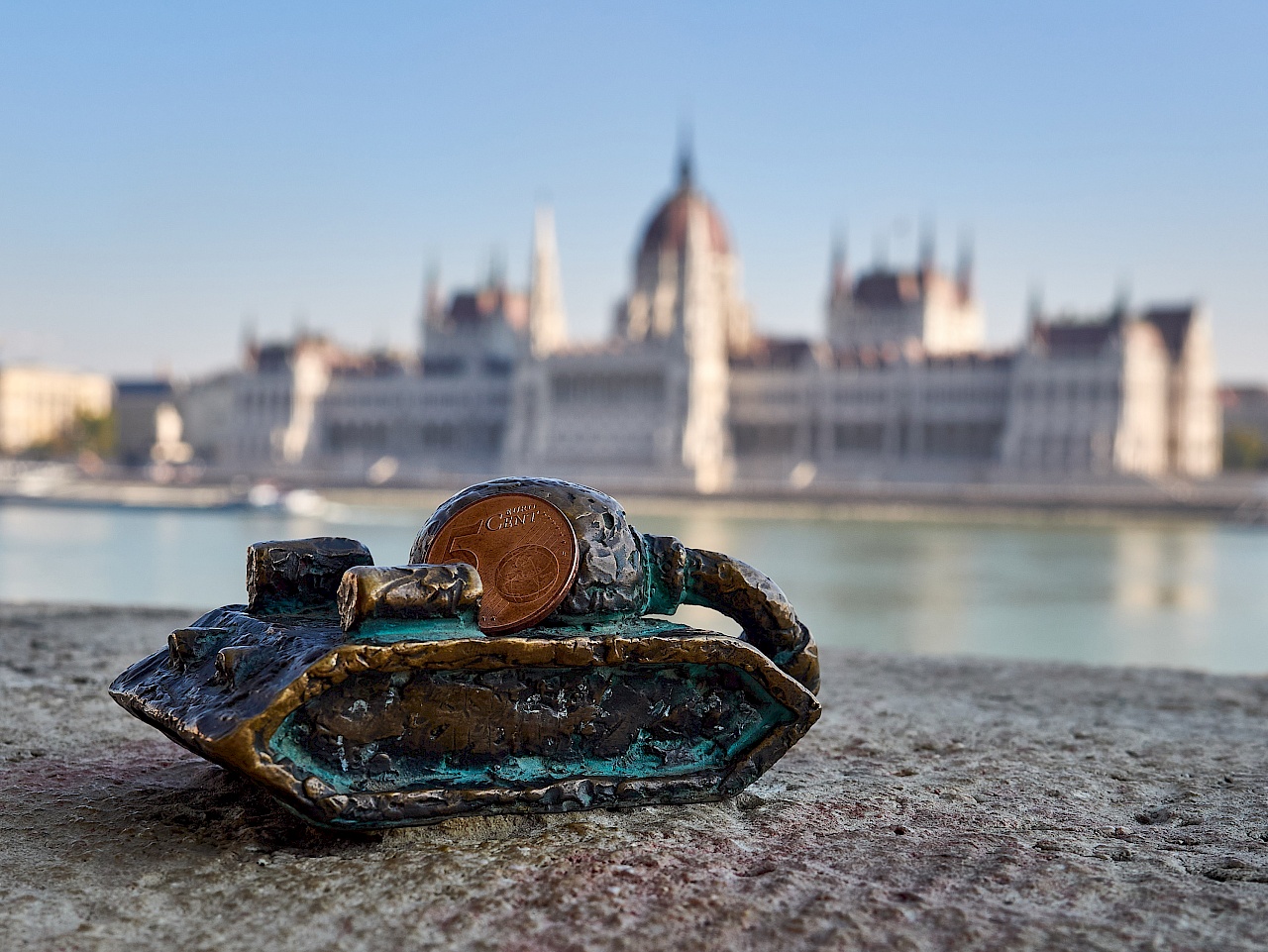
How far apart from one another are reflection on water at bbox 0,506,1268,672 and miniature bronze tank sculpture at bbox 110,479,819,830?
452cm

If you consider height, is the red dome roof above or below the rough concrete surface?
above

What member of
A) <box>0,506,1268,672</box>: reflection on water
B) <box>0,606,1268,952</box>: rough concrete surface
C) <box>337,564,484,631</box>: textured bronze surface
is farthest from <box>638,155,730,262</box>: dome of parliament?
<box>337,564,484,631</box>: textured bronze surface

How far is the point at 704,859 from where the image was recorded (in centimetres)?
295

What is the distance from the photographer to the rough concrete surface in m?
2.50

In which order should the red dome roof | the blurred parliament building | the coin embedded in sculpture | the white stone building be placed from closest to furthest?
the coin embedded in sculpture, the blurred parliament building, the red dome roof, the white stone building

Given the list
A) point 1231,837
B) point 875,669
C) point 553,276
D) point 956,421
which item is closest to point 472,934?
point 1231,837

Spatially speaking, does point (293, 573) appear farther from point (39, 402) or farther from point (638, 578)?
point (39, 402)

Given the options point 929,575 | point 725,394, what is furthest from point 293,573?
point 725,394

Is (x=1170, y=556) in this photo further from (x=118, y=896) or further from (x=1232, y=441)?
(x=1232, y=441)

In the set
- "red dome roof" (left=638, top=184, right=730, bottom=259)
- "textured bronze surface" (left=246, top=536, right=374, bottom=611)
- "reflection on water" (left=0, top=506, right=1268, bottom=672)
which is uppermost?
"red dome roof" (left=638, top=184, right=730, bottom=259)

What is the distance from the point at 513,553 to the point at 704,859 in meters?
0.85

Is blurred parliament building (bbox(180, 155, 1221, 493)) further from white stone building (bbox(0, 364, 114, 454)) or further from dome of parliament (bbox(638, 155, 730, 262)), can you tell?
white stone building (bbox(0, 364, 114, 454))

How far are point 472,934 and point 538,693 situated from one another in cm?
67

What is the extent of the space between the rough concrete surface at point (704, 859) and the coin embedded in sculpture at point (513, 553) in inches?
20.8
